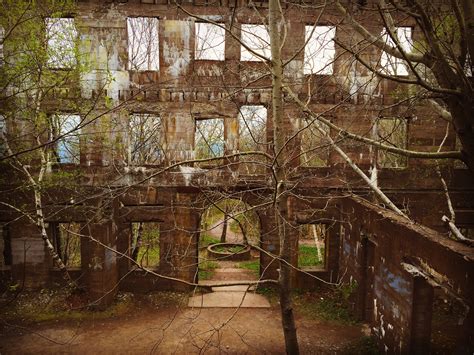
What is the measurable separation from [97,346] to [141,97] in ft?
26.1

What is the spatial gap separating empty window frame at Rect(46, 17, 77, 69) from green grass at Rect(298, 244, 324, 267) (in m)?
13.5

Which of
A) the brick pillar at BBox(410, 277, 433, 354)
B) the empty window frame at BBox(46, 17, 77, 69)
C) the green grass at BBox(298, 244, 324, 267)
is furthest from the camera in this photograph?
the green grass at BBox(298, 244, 324, 267)

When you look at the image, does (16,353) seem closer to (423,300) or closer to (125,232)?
(125,232)

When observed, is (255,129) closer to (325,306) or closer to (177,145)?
(177,145)

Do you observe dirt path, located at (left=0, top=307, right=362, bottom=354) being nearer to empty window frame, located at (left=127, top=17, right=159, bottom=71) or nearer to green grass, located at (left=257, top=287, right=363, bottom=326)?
green grass, located at (left=257, top=287, right=363, bottom=326)

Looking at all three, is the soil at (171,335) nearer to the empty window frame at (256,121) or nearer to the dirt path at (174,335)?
the dirt path at (174,335)

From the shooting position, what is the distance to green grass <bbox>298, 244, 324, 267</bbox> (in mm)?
17497

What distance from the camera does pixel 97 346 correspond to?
9023mm

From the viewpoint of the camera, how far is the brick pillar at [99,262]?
10.7 m

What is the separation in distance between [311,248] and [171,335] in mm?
12927

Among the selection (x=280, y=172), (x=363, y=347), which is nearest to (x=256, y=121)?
(x=280, y=172)

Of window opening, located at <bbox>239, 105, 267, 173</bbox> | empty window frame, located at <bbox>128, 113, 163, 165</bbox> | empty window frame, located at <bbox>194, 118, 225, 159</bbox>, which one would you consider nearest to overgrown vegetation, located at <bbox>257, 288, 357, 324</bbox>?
window opening, located at <bbox>239, 105, 267, 173</bbox>

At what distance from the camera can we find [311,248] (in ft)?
67.5

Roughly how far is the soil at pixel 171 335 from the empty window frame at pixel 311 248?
5.14 meters
